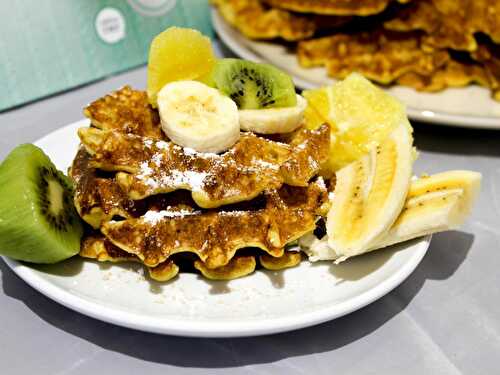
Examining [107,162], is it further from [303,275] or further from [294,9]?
[294,9]

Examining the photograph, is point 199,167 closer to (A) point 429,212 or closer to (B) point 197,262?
(B) point 197,262

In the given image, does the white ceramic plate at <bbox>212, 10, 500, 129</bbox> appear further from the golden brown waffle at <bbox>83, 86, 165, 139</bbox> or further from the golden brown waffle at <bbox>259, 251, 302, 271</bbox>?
the golden brown waffle at <bbox>259, 251, 302, 271</bbox>

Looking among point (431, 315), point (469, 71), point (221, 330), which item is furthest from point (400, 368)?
point (469, 71)

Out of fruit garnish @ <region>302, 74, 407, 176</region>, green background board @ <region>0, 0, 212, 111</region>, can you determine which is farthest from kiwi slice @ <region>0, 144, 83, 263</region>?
green background board @ <region>0, 0, 212, 111</region>

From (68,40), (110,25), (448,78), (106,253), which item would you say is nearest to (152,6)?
(110,25)

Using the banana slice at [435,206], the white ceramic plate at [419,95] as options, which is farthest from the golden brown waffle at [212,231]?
the white ceramic plate at [419,95]

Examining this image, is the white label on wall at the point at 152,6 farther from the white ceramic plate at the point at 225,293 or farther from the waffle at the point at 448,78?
the white ceramic plate at the point at 225,293
